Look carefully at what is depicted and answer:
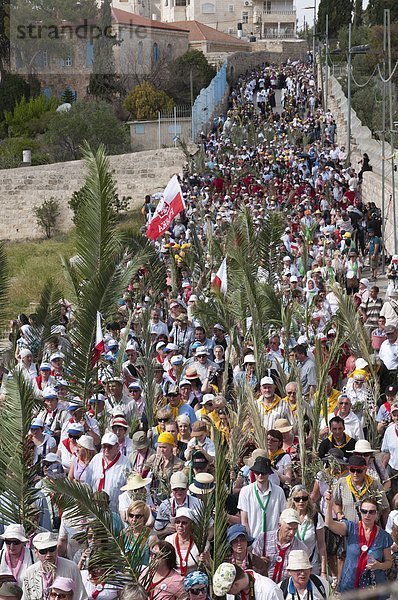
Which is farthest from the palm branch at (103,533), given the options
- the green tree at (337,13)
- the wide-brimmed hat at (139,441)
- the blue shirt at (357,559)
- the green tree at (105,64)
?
the green tree at (337,13)

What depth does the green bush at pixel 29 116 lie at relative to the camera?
54719 mm

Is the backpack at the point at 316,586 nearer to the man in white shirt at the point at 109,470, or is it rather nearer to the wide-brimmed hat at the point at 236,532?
the wide-brimmed hat at the point at 236,532

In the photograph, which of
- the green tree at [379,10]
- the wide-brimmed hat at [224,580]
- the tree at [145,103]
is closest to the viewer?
the wide-brimmed hat at [224,580]

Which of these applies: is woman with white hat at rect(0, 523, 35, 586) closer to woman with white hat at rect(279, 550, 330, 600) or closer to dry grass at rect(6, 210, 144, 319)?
woman with white hat at rect(279, 550, 330, 600)

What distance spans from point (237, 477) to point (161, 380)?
3181 millimetres

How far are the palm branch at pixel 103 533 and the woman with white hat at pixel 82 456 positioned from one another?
87cm

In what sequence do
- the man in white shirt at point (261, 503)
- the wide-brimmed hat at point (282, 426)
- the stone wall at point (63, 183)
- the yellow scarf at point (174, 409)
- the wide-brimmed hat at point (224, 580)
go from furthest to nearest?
the stone wall at point (63, 183), the yellow scarf at point (174, 409), the wide-brimmed hat at point (282, 426), the man in white shirt at point (261, 503), the wide-brimmed hat at point (224, 580)

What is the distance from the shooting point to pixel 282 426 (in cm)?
909

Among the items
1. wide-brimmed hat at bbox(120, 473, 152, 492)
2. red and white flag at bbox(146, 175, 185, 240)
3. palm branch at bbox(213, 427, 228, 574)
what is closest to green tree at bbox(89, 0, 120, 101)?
red and white flag at bbox(146, 175, 185, 240)

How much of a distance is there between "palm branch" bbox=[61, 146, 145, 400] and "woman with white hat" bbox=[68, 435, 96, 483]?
6.59ft

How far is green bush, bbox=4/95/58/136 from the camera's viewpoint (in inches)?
2154

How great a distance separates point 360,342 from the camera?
37.9ft

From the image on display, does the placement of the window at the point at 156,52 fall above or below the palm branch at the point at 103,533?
below

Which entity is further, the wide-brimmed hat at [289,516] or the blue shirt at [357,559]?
the blue shirt at [357,559]
